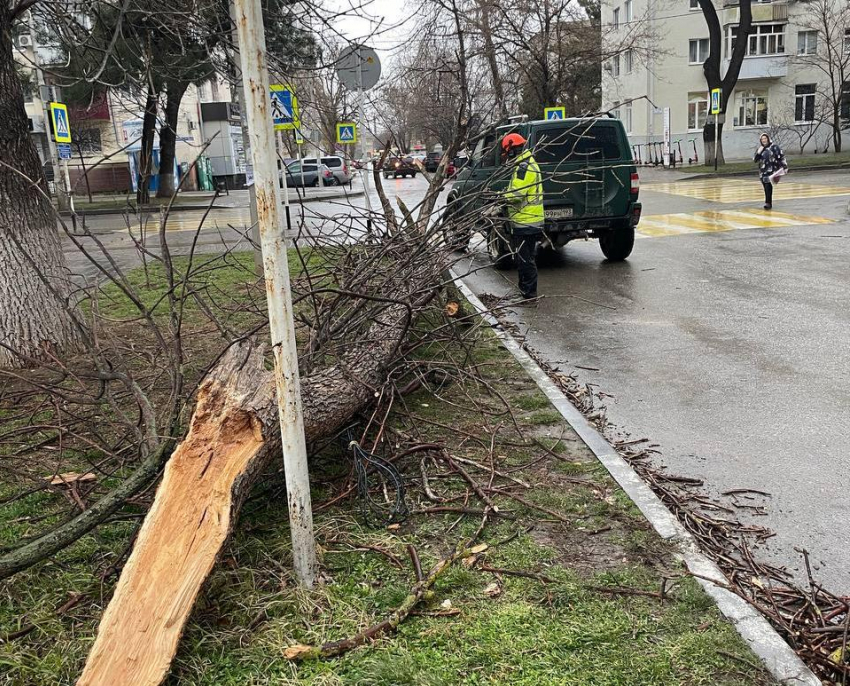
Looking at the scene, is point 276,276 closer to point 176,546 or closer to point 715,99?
point 176,546

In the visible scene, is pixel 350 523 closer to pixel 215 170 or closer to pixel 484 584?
pixel 484 584

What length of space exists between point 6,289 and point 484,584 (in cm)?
517

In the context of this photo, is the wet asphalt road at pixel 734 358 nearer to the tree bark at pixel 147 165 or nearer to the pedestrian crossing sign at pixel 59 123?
the tree bark at pixel 147 165

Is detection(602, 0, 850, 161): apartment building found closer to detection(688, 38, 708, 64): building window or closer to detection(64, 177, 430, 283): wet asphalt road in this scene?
detection(688, 38, 708, 64): building window

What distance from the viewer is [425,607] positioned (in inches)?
123

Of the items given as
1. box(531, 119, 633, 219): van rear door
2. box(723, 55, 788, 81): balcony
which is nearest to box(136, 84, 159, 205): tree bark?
box(531, 119, 633, 219): van rear door

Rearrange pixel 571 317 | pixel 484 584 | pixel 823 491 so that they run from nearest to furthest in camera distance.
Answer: pixel 484 584, pixel 823 491, pixel 571 317

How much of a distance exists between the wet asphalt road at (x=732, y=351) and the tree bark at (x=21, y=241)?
6.61 feet

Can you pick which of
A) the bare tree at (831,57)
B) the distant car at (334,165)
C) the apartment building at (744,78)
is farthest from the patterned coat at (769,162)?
the apartment building at (744,78)

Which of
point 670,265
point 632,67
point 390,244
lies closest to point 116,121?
point 632,67

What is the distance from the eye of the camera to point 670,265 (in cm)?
1166

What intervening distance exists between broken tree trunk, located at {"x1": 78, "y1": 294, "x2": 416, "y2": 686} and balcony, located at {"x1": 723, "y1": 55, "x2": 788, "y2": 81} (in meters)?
46.1

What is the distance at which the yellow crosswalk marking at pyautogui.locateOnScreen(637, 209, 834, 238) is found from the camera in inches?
593

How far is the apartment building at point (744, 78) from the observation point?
43719 millimetres
